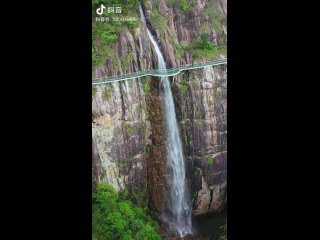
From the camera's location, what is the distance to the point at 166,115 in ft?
22.3

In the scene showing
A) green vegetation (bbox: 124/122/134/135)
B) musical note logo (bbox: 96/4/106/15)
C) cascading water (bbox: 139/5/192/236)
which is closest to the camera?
musical note logo (bbox: 96/4/106/15)

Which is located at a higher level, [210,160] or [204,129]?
[204,129]

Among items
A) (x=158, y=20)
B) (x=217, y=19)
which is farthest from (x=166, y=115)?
(x=217, y=19)

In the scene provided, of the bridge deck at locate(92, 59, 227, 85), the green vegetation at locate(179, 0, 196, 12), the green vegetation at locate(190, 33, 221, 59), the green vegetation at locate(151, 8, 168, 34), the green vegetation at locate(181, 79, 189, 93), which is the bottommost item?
the green vegetation at locate(181, 79, 189, 93)

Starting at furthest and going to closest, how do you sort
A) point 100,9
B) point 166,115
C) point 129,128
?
point 166,115 → point 129,128 → point 100,9

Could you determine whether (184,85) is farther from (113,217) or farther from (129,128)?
(113,217)

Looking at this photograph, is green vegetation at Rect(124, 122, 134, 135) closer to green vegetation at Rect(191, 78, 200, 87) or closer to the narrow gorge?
the narrow gorge

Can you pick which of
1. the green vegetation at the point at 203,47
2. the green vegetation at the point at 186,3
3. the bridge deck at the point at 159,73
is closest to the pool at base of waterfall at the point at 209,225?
the bridge deck at the point at 159,73

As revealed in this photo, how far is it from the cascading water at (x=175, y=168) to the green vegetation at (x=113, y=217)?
398mm

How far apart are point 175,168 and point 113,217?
855 mm

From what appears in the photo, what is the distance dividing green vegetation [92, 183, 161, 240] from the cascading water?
398mm

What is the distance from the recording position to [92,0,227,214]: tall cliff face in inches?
261

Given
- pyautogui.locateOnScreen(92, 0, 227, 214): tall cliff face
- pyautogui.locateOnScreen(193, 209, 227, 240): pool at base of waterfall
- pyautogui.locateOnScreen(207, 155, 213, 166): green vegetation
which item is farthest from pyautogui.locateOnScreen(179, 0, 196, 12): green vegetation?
pyautogui.locateOnScreen(193, 209, 227, 240): pool at base of waterfall

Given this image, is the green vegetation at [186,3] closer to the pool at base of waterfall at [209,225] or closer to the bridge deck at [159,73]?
the bridge deck at [159,73]
